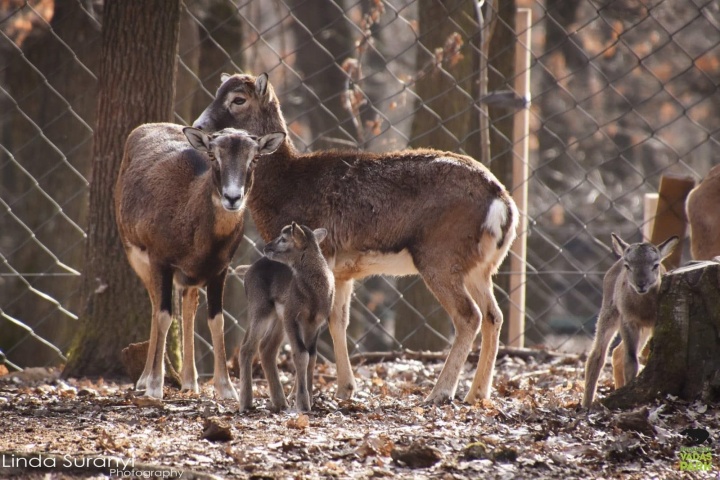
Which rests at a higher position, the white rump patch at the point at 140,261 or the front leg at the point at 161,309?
the white rump patch at the point at 140,261

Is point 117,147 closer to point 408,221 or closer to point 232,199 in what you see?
point 232,199

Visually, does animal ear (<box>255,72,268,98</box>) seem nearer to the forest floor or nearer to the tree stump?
the forest floor

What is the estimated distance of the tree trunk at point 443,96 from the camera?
9.04 metres

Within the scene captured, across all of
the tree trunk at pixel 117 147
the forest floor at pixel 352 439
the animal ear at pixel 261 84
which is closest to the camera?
the forest floor at pixel 352 439

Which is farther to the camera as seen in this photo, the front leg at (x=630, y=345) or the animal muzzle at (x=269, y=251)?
the animal muzzle at (x=269, y=251)

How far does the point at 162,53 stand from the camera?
25.4 ft

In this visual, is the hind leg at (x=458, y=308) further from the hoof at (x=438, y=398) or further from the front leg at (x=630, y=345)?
the front leg at (x=630, y=345)

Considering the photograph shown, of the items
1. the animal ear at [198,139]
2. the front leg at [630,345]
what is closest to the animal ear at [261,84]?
the animal ear at [198,139]

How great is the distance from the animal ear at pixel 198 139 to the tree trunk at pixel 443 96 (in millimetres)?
2928

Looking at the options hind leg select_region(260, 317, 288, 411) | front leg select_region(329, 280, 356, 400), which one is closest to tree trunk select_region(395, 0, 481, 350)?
front leg select_region(329, 280, 356, 400)

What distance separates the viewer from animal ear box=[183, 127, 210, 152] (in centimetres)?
621

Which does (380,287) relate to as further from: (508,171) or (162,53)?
(162,53)

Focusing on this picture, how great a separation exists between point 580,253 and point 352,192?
1571cm

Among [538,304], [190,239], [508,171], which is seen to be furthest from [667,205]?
[538,304]
